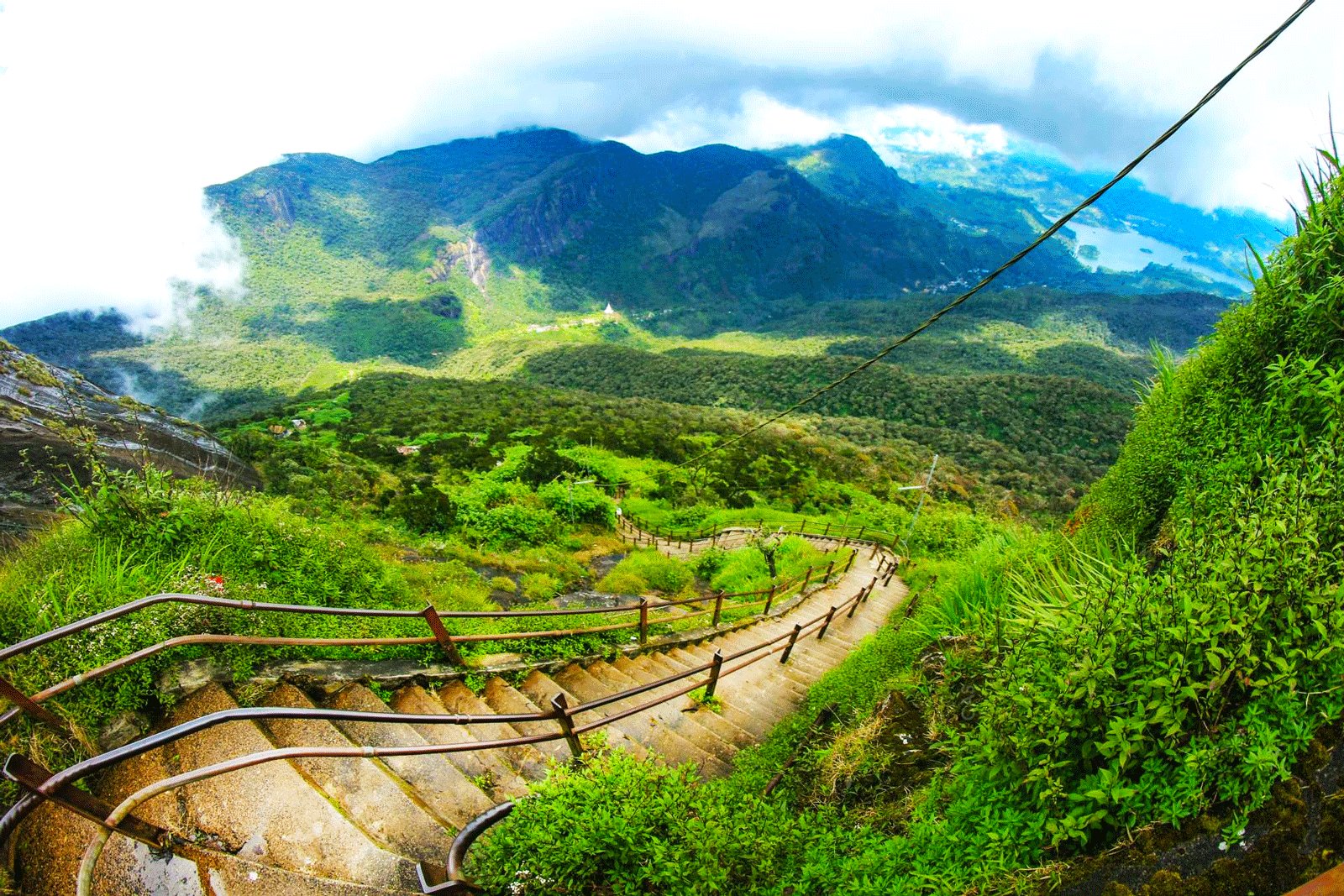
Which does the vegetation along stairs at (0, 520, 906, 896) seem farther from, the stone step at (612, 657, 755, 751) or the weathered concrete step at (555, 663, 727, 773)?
the stone step at (612, 657, 755, 751)

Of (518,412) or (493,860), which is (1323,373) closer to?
(493,860)

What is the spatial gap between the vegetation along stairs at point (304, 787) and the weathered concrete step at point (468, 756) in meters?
0.01

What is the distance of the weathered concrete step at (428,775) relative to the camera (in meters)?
3.04

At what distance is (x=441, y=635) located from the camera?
150 inches

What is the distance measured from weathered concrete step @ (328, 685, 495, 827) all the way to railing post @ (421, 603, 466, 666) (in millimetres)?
571

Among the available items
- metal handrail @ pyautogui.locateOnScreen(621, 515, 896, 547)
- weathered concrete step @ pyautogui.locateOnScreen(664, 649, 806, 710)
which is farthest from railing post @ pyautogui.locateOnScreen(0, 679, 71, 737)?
metal handrail @ pyautogui.locateOnScreen(621, 515, 896, 547)

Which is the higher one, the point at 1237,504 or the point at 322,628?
the point at 1237,504

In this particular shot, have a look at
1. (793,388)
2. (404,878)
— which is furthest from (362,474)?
(793,388)

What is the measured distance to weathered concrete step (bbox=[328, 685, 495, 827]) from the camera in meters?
3.04

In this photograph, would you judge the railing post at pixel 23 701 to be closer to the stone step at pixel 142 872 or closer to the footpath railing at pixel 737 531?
the stone step at pixel 142 872

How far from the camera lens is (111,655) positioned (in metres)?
3.04

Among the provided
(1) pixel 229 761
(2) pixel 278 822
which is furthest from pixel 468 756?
(1) pixel 229 761

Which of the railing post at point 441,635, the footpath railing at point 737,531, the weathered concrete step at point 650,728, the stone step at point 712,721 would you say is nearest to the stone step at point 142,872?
the railing post at point 441,635

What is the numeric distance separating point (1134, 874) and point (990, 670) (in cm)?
129
